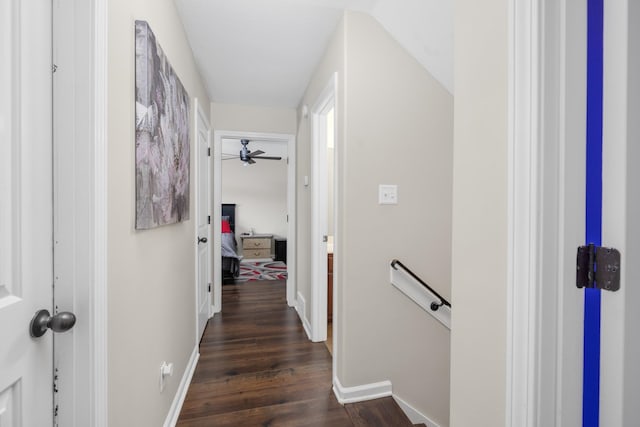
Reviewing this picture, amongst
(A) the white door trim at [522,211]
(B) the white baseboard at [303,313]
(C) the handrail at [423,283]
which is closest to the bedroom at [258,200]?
(B) the white baseboard at [303,313]

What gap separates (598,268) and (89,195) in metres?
1.27

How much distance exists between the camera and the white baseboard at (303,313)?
2.77m

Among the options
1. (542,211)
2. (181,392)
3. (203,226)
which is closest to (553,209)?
(542,211)

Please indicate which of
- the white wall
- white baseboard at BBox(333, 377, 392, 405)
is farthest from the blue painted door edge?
the white wall

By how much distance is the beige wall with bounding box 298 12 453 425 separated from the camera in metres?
1.79

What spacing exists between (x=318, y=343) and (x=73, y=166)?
231 centimetres

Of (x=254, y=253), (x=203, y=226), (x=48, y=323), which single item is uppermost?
(x=203, y=226)

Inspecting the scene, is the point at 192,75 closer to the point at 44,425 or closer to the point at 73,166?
the point at 73,166

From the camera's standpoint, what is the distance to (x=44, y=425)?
771 mm

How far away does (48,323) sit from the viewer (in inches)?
29.3

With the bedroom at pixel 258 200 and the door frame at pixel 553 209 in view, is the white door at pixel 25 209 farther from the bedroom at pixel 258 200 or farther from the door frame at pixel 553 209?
the bedroom at pixel 258 200

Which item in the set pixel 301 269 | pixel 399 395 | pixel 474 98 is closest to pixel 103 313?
pixel 474 98

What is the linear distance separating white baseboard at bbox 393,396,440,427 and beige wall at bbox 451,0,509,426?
1.15 metres

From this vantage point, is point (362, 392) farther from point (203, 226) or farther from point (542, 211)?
point (203, 226)
